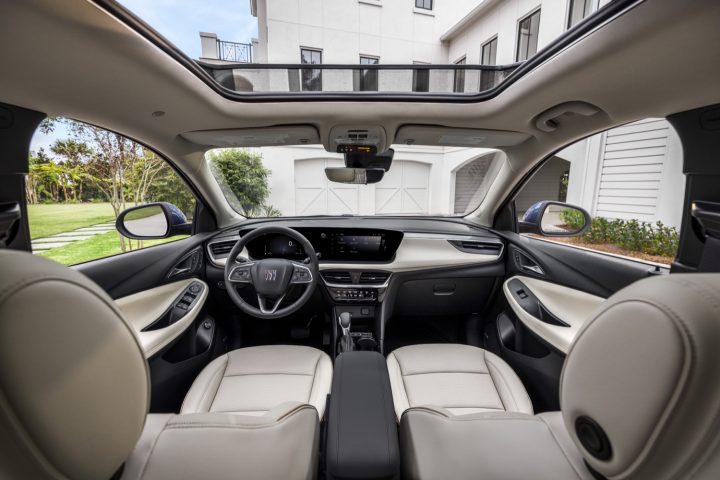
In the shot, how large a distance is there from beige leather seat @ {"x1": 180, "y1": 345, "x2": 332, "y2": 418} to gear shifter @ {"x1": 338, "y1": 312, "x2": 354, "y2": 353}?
1.02ft

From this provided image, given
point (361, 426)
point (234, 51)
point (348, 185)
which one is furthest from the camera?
point (234, 51)

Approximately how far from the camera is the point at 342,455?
852 mm

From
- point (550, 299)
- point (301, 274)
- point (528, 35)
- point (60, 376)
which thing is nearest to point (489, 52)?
point (528, 35)

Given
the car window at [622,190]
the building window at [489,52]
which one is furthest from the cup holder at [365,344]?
the building window at [489,52]

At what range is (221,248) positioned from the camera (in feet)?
8.20

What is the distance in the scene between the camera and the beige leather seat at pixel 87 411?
0.48 meters

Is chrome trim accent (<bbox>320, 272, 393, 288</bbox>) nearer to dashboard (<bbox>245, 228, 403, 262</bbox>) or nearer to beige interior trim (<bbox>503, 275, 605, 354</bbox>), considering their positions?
dashboard (<bbox>245, 228, 403, 262</bbox>)

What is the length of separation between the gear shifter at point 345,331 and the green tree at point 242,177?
4.89 ft

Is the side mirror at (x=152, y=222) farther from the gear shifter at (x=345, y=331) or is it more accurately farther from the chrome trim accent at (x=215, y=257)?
the gear shifter at (x=345, y=331)

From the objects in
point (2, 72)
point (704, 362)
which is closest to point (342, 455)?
A: point (704, 362)

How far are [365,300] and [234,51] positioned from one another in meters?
11.0

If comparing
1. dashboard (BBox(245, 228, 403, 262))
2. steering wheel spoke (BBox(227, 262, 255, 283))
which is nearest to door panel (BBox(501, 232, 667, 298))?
dashboard (BBox(245, 228, 403, 262))

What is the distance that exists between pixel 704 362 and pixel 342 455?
79cm

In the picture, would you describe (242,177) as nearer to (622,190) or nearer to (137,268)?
(137,268)
